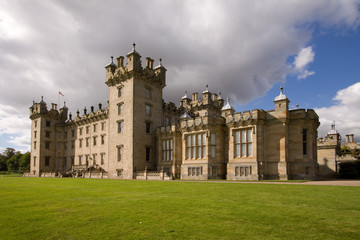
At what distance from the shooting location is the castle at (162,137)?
95.8 feet

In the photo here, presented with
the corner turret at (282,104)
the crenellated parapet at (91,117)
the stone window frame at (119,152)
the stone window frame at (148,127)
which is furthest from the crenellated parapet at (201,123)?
the crenellated parapet at (91,117)

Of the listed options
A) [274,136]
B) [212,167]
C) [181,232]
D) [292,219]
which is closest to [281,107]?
[274,136]

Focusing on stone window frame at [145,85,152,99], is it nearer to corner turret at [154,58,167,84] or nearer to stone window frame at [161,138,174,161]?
corner turret at [154,58,167,84]

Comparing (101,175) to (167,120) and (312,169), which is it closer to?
(167,120)

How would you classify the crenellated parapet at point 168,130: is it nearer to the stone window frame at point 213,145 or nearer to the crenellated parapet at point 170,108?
the stone window frame at point 213,145

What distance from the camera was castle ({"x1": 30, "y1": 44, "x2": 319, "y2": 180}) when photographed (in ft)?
95.8

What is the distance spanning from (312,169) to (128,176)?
25101mm

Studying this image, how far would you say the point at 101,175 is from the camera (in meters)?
41.5

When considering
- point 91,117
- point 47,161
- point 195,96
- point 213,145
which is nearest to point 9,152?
point 47,161

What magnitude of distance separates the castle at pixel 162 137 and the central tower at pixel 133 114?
0.16 metres

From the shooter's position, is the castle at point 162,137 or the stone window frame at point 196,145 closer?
the castle at point 162,137

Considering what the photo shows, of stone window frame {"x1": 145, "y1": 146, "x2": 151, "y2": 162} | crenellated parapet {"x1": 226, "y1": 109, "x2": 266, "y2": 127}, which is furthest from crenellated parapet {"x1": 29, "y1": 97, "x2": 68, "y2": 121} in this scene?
crenellated parapet {"x1": 226, "y1": 109, "x2": 266, "y2": 127}

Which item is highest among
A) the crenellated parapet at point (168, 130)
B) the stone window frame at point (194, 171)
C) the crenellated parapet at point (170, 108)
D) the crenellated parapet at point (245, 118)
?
the crenellated parapet at point (170, 108)

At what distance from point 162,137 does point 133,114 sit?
Answer: 19.1 ft
